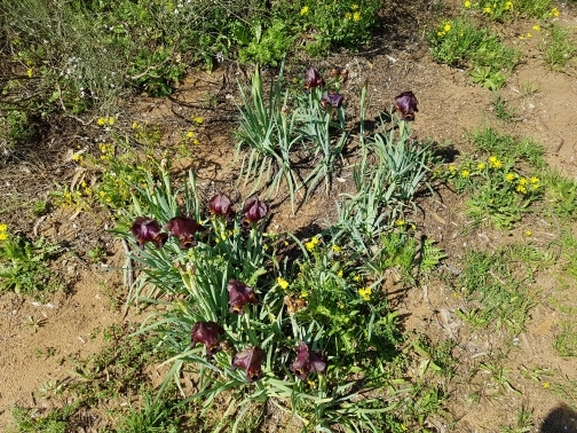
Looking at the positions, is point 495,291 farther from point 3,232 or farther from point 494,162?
point 3,232

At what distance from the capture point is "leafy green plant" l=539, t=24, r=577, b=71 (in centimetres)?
484

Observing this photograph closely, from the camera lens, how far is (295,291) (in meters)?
3.08

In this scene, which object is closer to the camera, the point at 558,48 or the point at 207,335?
the point at 207,335

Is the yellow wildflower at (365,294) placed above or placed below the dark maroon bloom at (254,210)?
below

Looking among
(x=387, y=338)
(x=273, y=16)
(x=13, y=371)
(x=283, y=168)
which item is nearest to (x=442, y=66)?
(x=273, y=16)

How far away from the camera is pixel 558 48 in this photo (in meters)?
4.88

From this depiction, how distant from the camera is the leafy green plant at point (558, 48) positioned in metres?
4.84

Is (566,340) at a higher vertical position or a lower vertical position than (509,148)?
lower

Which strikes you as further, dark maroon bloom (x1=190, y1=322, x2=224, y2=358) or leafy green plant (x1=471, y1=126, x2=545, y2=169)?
leafy green plant (x1=471, y1=126, x2=545, y2=169)

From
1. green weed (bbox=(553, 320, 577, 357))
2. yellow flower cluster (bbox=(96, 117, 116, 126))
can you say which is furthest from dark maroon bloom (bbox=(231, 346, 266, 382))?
yellow flower cluster (bbox=(96, 117, 116, 126))

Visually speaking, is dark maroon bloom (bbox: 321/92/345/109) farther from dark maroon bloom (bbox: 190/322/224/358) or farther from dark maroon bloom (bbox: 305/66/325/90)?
dark maroon bloom (bbox: 190/322/224/358)

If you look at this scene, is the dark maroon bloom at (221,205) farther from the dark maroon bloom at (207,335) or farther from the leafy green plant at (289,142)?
the leafy green plant at (289,142)

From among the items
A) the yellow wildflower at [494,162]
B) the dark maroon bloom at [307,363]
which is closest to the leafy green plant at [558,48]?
the yellow wildflower at [494,162]

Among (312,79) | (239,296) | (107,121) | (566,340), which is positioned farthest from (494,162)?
(107,121)
